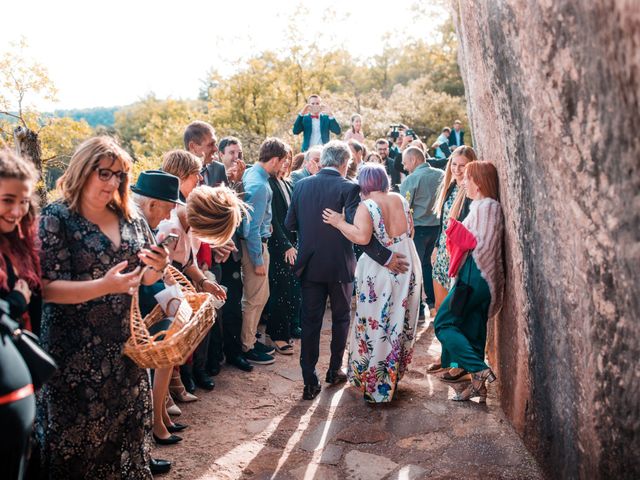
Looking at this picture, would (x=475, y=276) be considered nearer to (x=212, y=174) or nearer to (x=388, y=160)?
(x=212, y=174)

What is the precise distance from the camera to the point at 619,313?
2521mm

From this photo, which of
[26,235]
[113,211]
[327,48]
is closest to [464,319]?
[113,211]

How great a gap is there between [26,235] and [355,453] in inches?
103

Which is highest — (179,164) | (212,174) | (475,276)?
(179,164)

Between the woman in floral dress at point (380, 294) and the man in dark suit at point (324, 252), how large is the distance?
108 mm

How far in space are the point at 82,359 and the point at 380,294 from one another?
2.63 meters

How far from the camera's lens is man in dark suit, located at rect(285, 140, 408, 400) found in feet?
16.3

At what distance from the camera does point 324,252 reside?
16.6 ft

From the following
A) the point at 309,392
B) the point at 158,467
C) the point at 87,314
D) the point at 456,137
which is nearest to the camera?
the point at 87,314

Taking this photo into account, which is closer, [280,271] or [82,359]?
[82,359]

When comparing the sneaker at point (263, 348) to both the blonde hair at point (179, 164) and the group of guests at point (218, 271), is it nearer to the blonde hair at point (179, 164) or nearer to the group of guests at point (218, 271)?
the group of guests at point (218, 271)

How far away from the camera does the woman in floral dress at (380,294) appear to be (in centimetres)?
490

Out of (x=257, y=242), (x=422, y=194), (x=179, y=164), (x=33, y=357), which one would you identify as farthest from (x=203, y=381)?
(x=422, y=194)

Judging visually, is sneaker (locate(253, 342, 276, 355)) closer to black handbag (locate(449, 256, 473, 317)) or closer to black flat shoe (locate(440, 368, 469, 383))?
black flat shoe (locate(440, 368, 469, 383))
